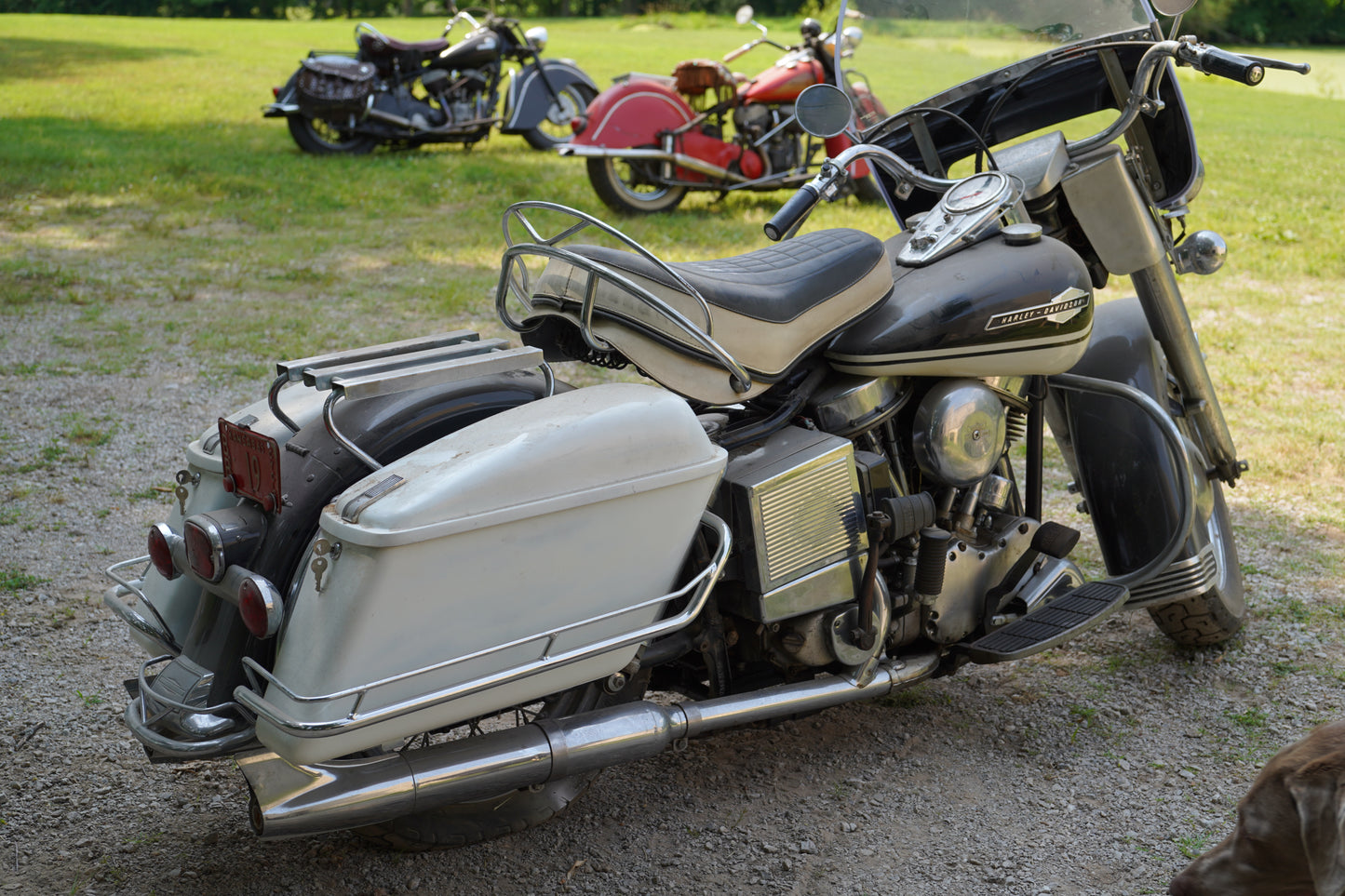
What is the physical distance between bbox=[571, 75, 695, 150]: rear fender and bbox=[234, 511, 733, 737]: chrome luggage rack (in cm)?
707

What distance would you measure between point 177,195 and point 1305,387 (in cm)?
825

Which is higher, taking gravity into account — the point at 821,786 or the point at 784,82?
the point at 784,82

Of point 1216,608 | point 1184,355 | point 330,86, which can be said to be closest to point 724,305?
point 1184,355

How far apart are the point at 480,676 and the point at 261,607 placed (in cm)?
37

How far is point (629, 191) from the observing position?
9.32 m

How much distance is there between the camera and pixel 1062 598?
9.53 feet

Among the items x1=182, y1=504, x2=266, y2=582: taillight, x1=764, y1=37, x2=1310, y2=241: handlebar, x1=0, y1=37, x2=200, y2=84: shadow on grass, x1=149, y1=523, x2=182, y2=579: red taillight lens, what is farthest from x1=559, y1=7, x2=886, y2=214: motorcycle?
x1=0, y1=37, x2=200, y2=84: shadow on grass

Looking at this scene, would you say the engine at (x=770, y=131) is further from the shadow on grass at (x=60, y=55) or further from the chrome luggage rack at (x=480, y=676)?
the shadow on grass at (x=60, y=55)

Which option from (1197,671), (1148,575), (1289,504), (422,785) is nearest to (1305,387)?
(1289,504)

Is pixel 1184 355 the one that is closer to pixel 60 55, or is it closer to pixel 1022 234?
pixel 1022 234

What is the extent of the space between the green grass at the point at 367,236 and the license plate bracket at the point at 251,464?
203 cm

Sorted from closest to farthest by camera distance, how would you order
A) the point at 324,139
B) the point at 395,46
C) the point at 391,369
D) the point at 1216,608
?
the point at 391,369
the point at 1216,608
the point at 395,46
the point at 324,139

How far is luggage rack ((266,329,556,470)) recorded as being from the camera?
204 cm

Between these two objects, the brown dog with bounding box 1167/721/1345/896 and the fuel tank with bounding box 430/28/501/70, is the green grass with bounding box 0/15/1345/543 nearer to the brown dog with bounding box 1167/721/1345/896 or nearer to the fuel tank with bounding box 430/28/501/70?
the fuel tank with bounding box 430/28/501/70
